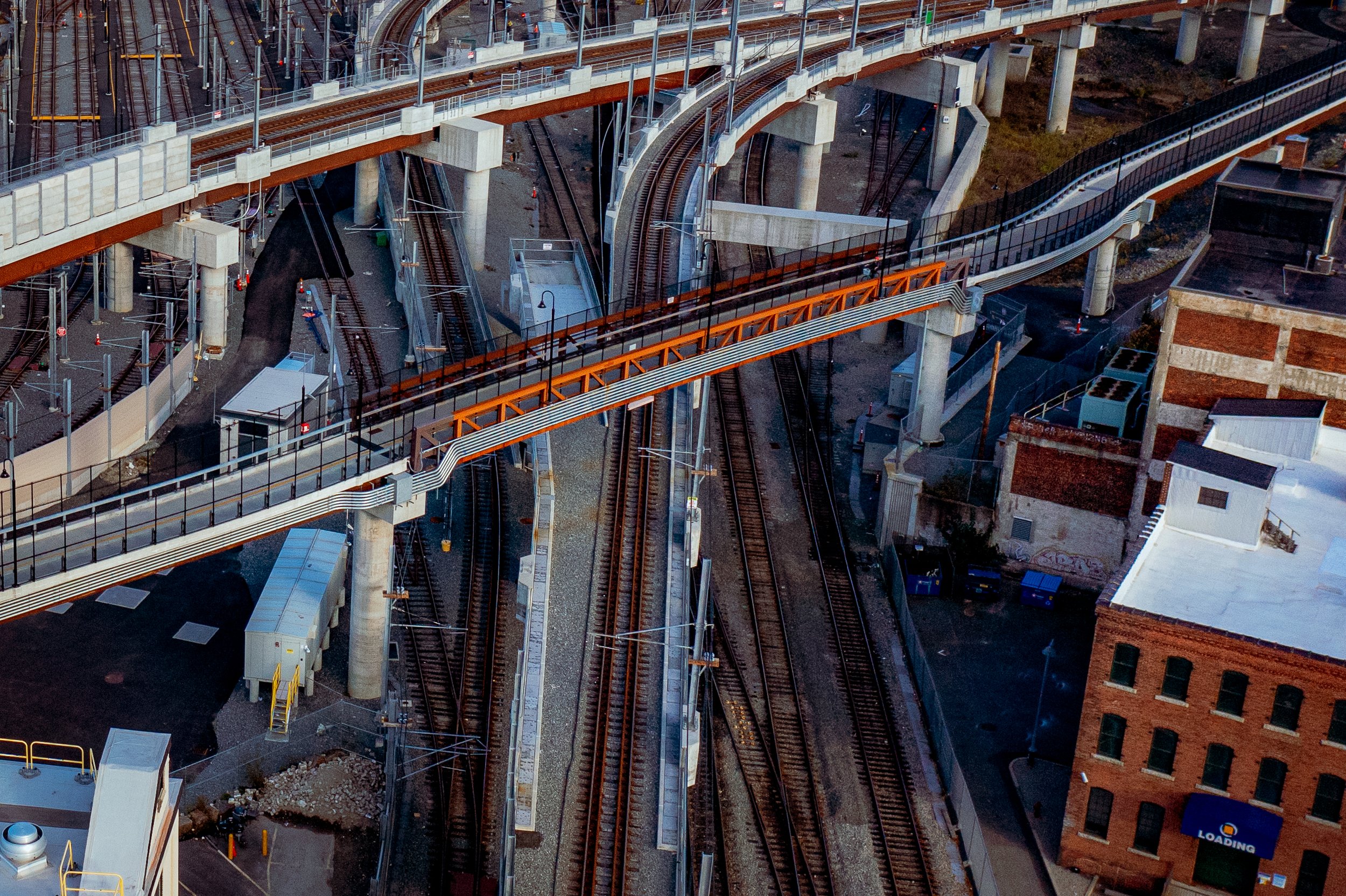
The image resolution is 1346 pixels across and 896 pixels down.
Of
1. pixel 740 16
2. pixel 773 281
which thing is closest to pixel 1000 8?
pixel 740 16

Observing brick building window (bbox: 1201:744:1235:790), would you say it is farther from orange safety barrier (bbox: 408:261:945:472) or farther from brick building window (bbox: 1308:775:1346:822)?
orange safety barrier (bbox: 408:261:945:472)

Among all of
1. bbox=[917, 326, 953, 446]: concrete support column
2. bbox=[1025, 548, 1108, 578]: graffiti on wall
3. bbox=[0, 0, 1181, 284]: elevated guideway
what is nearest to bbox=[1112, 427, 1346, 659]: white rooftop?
bbox=[1025, 548, 1108, 578]: graffiti on wall

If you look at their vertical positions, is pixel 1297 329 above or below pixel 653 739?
above

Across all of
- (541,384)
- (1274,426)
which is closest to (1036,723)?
(1274,426)

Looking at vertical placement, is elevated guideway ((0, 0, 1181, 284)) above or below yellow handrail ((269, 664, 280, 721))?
above

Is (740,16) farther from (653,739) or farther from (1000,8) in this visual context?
(653,739)

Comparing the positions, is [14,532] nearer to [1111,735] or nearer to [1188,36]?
[1111,735]

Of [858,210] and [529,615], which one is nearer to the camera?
[529,615]
